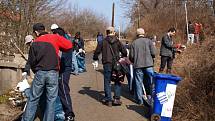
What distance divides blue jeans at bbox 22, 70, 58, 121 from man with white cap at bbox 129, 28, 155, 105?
281 cm

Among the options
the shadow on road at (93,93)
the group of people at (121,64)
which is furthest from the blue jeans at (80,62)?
the group of people at (121,64)

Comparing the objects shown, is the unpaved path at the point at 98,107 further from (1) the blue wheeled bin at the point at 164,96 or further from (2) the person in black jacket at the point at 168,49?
(2) the person in black jacket at the point at 168,49

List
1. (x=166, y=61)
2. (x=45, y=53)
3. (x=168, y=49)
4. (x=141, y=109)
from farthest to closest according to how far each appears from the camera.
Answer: (x=166, y=61)
(x=168, y=49)
(x=141, y=109)
(x=45, y=53)

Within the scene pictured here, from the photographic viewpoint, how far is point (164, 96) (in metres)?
7.65

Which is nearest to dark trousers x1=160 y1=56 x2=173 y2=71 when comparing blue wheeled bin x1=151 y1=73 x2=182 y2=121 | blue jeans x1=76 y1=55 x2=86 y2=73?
blue jeans x1=76 y1=55 x2=86 y2=73

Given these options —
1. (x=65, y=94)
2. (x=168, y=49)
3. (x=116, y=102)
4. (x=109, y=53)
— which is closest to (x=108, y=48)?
(x=109, y=53)

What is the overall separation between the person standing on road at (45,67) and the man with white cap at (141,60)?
257 cm

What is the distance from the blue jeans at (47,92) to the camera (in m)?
7.37

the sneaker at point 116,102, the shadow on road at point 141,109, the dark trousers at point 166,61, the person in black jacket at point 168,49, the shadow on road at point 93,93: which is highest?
the person in black jacket at point 168,49

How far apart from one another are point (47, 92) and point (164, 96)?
219cm

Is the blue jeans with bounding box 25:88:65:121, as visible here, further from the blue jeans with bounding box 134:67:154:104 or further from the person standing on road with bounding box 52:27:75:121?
the blue jeans with bounding box 134:67:154:104

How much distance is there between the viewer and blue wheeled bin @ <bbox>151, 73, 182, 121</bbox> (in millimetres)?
7605

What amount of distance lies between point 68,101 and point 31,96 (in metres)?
0.93

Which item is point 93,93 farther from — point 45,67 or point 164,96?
point 45,67
